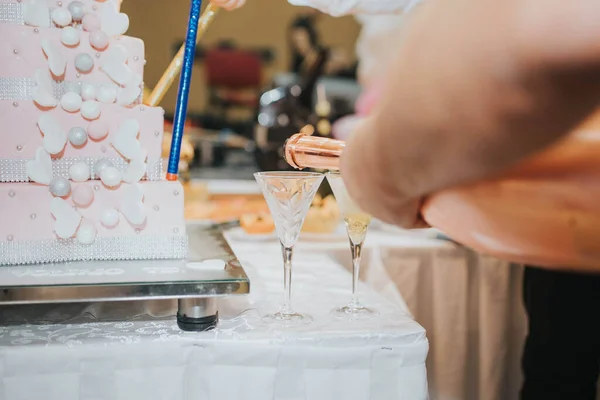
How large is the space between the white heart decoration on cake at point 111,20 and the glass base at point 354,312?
0.53 m

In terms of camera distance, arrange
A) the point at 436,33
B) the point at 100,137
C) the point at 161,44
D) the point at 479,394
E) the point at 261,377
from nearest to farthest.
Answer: the point at 436,33
the point at 261,377
the point at 100,137
the point at 479,394
the point at 161,44

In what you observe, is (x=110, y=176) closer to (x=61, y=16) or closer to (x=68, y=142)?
(x=68, y=142)

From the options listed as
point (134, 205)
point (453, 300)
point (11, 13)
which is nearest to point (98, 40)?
point (11, 13)

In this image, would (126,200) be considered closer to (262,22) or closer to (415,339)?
(415,339)

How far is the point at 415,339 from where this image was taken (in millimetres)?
760

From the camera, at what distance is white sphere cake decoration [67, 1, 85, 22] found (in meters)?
0.86

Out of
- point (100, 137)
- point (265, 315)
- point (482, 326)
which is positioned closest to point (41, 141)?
point (100, 137)

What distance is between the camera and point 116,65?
856 millimetres

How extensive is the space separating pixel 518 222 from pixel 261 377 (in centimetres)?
51

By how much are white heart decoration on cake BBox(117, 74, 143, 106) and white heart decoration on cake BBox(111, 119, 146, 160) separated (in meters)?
0.04

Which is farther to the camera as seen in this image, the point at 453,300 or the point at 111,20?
the point at 453,300

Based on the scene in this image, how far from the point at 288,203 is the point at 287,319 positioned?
0.16m

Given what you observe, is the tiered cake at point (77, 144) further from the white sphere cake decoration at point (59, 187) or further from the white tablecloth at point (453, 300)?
the white tablecloth at point (453, 300)

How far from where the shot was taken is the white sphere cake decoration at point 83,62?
84 centimetres
